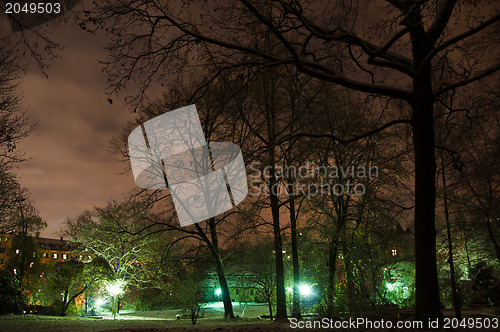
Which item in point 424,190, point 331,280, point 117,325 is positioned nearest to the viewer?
point 424,190

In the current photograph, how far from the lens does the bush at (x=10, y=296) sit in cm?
2092

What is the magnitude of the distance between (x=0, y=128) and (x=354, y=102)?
45.0 feet

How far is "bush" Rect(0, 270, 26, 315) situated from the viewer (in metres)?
20.9

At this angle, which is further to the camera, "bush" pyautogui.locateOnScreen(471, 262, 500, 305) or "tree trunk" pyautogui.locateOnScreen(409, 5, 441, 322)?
"bush" pyautogui.locateOnScreen(471, 262, 500, 305)

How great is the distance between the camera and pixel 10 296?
21.2m

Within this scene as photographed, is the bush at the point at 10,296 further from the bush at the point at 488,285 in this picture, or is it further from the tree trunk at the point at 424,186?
the bush at the point at 488,285

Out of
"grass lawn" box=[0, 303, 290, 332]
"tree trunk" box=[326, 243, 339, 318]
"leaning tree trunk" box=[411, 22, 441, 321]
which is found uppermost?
"leaning tree trunk" box=[411, 22, 441, 321]

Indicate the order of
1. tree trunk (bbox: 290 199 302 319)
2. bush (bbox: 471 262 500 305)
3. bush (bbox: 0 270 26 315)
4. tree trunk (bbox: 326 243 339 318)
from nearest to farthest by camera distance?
1. tree trunk (bbox: 326 243 339 318)
2. tree trunk (bbox: 290 199 302 319)
3. bush (bbox: 471 262 500 305)
4. bush (bbox: 0 270 26 315)

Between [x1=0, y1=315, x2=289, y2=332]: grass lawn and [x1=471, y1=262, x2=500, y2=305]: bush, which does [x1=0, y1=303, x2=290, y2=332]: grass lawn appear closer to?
[x1=0, y1=315, x2=289, y2=332]: grass lawn

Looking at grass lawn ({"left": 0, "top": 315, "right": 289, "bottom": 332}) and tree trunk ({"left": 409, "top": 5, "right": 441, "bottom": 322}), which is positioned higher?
tree trunk ({"left": 409, "top": 5, "right": 441, "bottom": 322})

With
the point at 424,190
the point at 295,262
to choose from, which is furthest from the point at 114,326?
the point at 424,190

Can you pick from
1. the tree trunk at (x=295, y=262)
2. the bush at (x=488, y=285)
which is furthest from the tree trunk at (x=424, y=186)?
the bush at (x=488, y=285)

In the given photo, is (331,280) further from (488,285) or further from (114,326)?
(488,285)

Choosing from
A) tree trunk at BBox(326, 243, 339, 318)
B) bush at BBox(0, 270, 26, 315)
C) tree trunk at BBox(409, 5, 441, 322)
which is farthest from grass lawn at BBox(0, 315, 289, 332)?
bush at BBox(0, 270, 26, 315)
